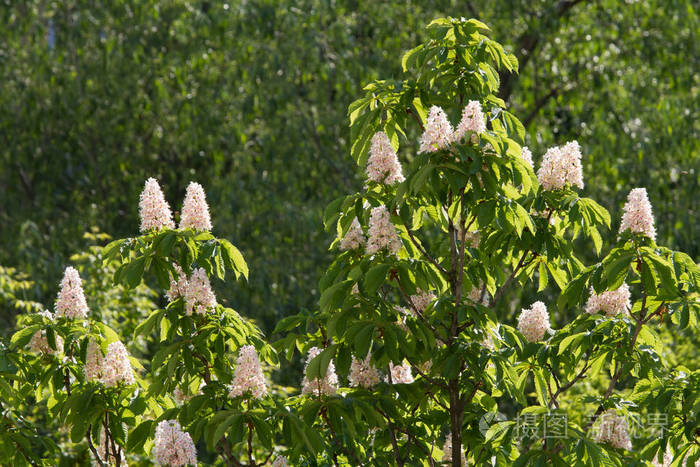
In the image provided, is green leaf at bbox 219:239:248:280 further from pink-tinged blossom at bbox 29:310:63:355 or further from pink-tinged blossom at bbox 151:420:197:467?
pink-tinged blossom at bbox 29:310:63:355

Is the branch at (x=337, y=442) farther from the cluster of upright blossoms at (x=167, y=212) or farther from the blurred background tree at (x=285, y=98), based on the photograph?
the blurred background tree at (x=285, y=98)

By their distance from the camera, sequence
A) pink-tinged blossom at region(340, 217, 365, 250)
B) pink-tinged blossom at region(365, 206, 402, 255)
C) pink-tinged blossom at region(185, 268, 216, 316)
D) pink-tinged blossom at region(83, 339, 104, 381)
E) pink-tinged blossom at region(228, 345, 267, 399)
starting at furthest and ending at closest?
pink-tinged blossom at region(83, 339, 104, 381) < pink-tinged blossom at region(340, 217, 365, 250) < pink-tinged blossom at region(185, 268, 216, 316) < pink-tinged blossom at region(365, 206, 402, 255) < pink-tinged blossom at region(228, 345, 267, 399)

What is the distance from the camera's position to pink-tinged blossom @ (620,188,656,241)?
4.50 metres

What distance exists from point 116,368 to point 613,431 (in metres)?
2.35

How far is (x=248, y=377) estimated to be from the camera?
4328 mm

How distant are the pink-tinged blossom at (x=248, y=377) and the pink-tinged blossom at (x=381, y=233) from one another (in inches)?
27.4

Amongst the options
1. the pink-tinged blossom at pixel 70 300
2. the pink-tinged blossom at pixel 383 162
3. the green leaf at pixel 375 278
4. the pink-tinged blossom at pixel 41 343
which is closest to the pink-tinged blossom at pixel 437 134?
the pink-tinged blossom at pixel 383 162

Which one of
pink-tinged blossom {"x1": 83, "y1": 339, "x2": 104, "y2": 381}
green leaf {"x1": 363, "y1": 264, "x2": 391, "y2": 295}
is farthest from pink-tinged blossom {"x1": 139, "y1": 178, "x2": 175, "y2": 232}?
green leaf {"x1": 363, "y1": 264, "x2": 391, "y2": 295}

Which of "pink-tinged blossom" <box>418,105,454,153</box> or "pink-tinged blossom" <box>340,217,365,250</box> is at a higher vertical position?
"pink-tinged blossom" <box>418,105,454,153</box>

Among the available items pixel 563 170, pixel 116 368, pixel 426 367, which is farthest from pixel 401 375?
pixel 116 368

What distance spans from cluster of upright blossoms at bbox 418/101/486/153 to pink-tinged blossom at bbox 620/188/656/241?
766mm

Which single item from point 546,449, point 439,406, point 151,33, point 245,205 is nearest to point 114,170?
point 151,33

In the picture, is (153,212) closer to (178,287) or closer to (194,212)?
(194,212)

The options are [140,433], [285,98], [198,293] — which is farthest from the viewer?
[285,98]
